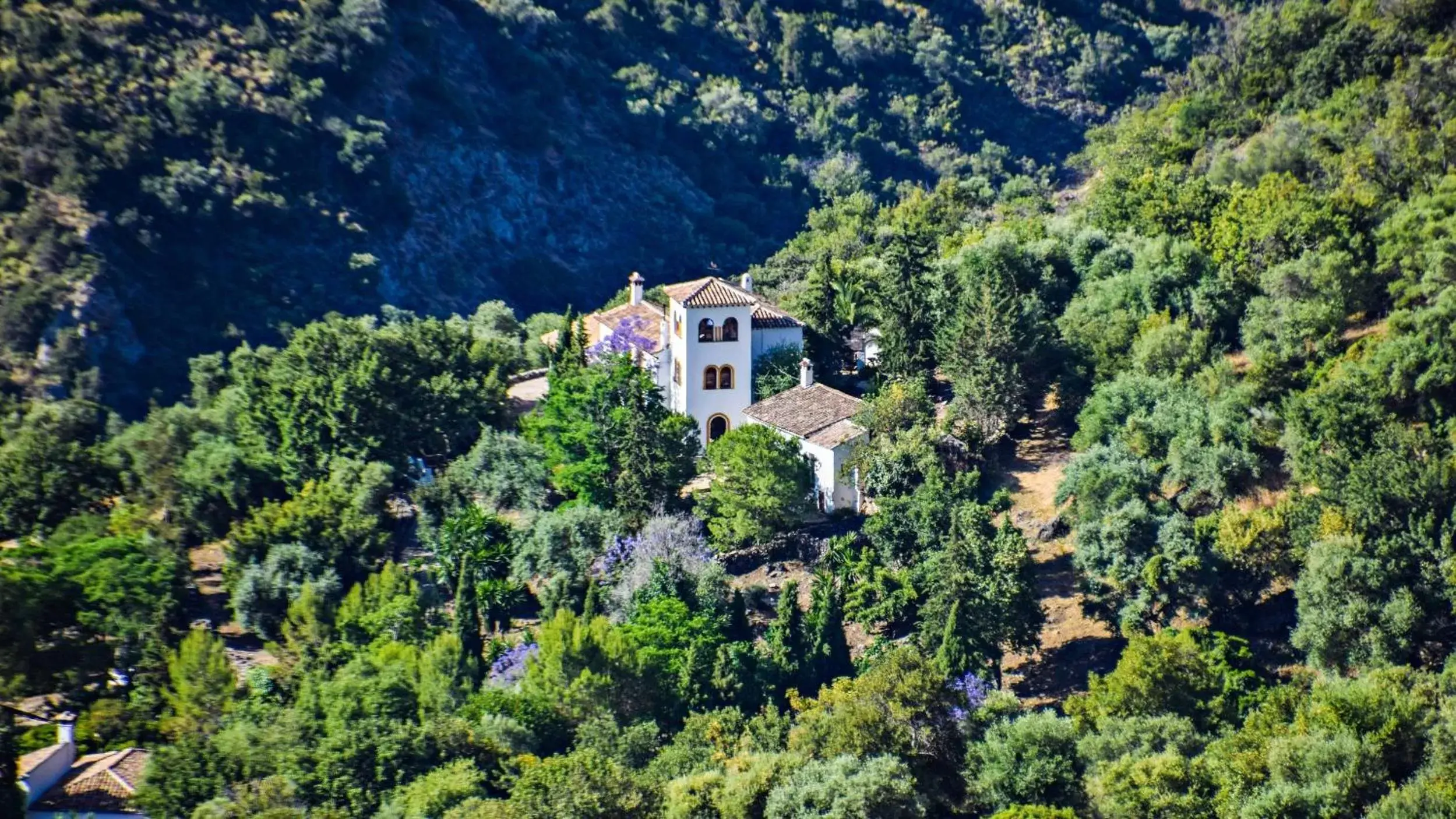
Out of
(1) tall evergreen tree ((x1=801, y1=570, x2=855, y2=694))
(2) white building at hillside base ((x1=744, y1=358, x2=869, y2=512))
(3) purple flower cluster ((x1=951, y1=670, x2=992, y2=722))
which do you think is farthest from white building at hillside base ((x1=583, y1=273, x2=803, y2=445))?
(3) purple flower cluster ((x1=951, y1=670, x2=992, y2=722))

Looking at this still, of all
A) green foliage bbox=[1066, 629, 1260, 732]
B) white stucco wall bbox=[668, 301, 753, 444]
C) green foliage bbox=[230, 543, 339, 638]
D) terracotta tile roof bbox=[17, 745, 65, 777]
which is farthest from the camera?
white stucco wall bbox=[668, 301, 753, 444]

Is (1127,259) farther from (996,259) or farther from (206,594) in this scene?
(206,594)

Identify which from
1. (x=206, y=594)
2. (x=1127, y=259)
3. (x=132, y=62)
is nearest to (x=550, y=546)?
(x=206, y=594)

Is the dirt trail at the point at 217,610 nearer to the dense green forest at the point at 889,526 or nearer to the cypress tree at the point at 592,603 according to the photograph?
the dense green forest at the point at 889,526

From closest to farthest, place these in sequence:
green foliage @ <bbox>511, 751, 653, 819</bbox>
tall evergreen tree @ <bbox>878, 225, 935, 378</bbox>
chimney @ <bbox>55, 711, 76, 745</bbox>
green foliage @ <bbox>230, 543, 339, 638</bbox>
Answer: green foliage @ <bbox>511, 751, 653, 819</bbox>, chimney @ <bbox>55, 711, 76, 745</bbox>, green foliage @ <bbox>230, 543, 339, 638</bbox>, tall evergreen tree @ <bbox>878, 225, 935, 378</bbox>

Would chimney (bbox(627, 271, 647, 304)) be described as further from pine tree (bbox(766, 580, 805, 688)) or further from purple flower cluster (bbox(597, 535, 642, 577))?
pine tree (bbox(766, 580, 805, 688))

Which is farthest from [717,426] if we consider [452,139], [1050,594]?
[452,139]
